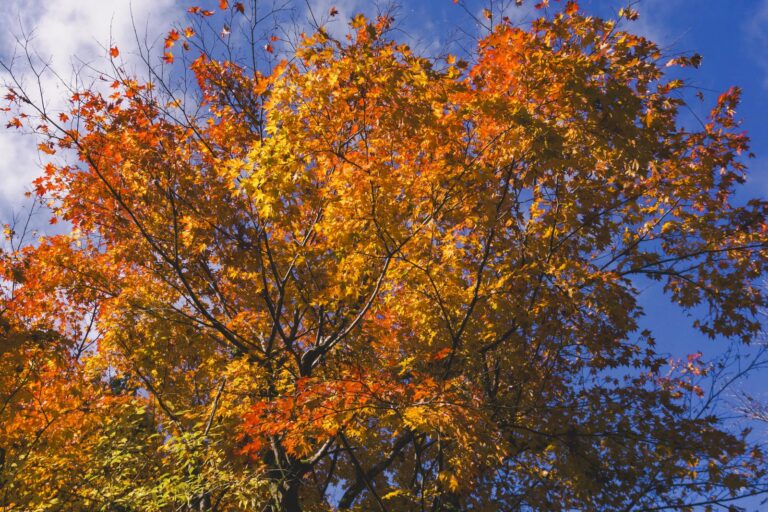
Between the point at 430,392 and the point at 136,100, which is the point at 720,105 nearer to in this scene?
the point at 430,392

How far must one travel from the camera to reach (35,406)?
9773 mm

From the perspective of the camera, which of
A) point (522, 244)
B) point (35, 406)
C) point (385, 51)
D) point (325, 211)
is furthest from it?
point (35, 406)

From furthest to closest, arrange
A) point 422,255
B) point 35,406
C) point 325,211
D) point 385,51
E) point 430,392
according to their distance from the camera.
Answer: point 35,406
point 422,255
point 325,211
point 430,392
point 385,51

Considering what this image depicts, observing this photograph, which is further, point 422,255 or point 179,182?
point 179,182

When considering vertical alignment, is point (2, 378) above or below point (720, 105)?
below

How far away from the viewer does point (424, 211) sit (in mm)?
7883

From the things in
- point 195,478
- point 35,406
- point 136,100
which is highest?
point 136,100

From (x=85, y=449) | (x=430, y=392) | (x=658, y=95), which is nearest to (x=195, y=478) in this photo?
(x=85, y=449)

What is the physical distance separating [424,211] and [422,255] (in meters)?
0.78

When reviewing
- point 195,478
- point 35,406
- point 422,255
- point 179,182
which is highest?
point 179,182

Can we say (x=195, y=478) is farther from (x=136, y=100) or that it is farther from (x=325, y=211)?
(x=136, y=100)

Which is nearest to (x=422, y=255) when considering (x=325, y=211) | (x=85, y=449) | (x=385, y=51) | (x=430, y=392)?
(x=325, y=211)

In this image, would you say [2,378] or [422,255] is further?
[2,378]

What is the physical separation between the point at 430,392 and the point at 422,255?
2.32 metres
